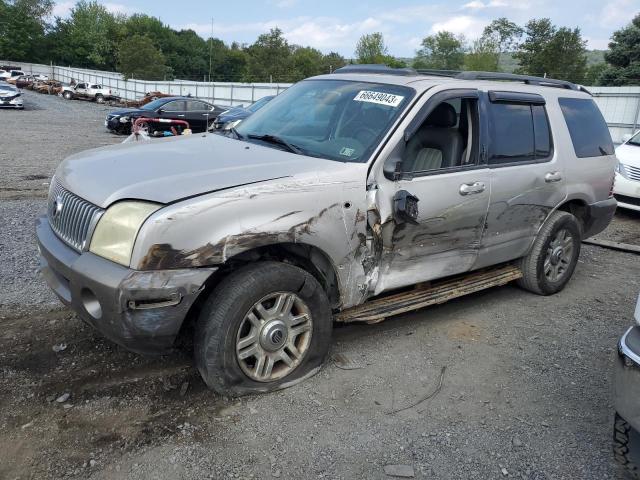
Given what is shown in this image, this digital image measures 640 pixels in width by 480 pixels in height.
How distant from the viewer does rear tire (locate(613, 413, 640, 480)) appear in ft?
8.79

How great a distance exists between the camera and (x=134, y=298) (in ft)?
9.02

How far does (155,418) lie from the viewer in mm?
3061

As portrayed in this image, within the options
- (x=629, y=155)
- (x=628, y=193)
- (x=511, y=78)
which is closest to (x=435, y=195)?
(x=511, y=78)

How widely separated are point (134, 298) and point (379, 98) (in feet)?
7.24

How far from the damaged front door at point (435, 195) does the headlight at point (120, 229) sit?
1.46 metres

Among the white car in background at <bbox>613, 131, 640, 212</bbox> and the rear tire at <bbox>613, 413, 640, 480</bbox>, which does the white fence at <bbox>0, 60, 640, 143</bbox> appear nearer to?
the white car in background at <bbox>613, 131, 640, 212</bbox>

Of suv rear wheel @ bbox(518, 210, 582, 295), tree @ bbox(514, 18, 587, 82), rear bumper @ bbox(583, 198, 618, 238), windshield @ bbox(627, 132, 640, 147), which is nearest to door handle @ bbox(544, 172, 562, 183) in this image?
suv rear wheel @ bbox(518, 210, 582, 295)

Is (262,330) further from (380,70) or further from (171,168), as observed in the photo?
(380,70)

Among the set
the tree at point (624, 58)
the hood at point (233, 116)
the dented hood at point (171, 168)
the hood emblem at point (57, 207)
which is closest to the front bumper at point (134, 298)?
the dented hood at point (171, 168)

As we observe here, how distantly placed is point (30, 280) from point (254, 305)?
274 cm

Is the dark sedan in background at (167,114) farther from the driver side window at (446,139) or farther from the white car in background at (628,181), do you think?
the driver side window at (446,139)

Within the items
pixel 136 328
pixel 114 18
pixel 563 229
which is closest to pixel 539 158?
pixel 563 229

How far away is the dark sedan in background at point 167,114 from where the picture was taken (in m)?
19.5

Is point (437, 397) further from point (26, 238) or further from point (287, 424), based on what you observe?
point (26, 238)
